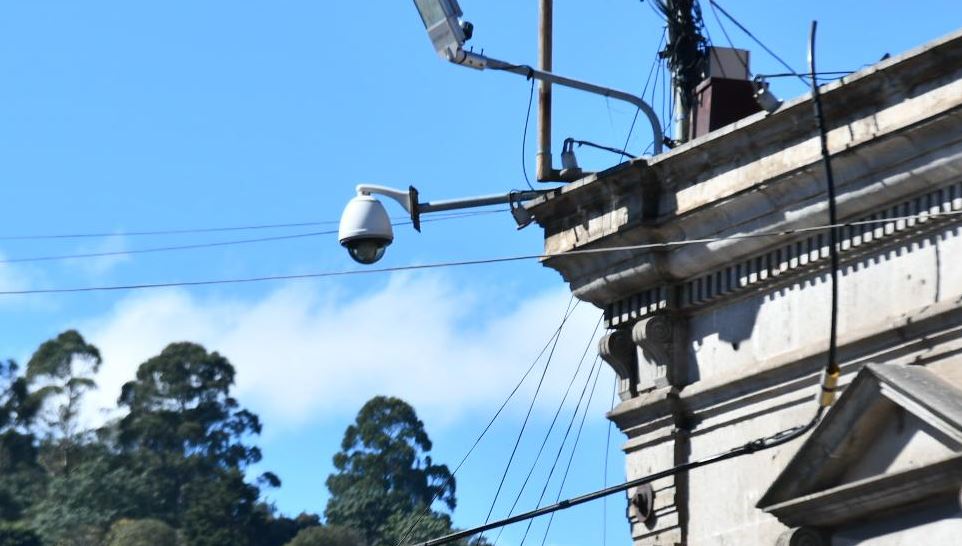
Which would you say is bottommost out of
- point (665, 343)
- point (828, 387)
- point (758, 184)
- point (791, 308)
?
point (828, 387)

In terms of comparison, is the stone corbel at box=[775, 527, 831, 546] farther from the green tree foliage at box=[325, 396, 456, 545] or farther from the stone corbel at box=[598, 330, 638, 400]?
the green tree foliage at box=[325, 396, 456, 545]

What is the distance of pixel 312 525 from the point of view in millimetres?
133250

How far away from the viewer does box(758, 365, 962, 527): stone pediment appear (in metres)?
12.7

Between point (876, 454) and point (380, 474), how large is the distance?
120 meters

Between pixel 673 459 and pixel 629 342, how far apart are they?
1012 millimetres

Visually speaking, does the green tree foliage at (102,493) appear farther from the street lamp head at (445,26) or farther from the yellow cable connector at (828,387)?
the yellow cable connector at (828,387)

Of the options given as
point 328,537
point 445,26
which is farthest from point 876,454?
point 328,537

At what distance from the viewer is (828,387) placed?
43.9 ft

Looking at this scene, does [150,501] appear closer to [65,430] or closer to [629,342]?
[65,430]

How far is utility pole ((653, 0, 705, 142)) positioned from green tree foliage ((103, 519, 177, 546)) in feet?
337

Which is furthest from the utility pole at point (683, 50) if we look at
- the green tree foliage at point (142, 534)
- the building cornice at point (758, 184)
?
the green tree foliage at point (142, 534)

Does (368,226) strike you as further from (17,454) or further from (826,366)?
(17,454)

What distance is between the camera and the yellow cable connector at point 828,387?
1334 cm

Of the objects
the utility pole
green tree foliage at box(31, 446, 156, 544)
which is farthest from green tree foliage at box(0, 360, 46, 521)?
the utility pole
